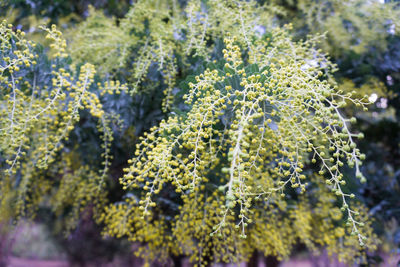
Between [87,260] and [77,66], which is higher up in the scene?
[77,66]

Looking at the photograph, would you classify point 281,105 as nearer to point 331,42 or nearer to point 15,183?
point 331,42

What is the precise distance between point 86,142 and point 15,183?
2.37 feet

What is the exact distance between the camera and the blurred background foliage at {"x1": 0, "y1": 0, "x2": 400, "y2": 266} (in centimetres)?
228

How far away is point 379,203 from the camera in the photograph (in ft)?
9.26

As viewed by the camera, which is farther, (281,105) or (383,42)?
(383,42)

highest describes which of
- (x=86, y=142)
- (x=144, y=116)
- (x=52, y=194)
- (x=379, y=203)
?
(x=144, y=116)

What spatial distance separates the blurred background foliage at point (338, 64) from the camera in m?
2.28

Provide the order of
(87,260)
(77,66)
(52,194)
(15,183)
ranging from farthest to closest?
(87,260) < (52,194) < (15,183) < (77,66)

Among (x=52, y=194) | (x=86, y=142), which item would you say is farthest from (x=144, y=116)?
(x=52, y=194)

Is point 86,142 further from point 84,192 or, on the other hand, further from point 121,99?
point 121,99

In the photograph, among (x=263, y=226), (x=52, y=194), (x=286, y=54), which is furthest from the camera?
(x=52, y=194)

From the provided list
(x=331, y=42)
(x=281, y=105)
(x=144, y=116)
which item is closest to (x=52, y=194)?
(x=144, y=116)

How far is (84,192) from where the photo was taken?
2.47 meters

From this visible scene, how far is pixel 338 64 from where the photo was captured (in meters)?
2.68
